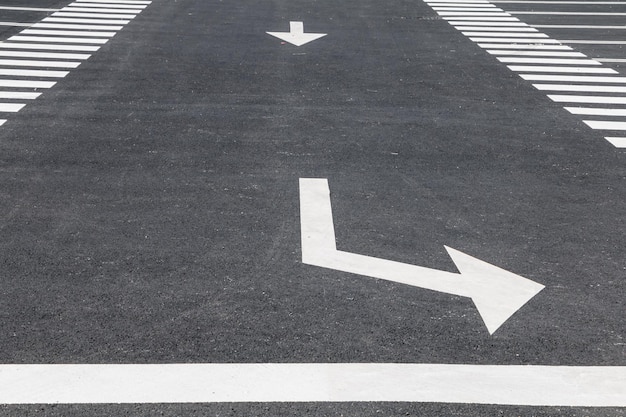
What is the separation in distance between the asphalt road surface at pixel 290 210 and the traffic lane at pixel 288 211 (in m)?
0.03

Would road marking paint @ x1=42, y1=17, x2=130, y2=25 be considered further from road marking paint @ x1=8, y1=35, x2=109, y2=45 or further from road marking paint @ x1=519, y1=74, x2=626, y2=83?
road marking paint @ x1=519, y1=74, x2=626, y2=83

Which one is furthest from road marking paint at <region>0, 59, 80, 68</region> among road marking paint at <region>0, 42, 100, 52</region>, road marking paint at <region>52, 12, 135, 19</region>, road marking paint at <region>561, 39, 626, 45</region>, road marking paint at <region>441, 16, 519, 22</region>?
road marking paint at <region>561, 39, 626, 45</region>

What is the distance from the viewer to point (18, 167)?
30.8 feet

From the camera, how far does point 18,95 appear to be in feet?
40.5

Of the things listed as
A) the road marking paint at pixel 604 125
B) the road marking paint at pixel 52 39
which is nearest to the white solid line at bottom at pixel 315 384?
the road marking paint at pixel 604 125

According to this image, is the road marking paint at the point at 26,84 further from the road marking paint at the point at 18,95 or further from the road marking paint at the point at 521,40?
the road marking paint at the point at 521,40

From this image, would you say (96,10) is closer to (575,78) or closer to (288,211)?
(575,78)

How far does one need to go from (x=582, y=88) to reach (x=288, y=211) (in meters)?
7.51

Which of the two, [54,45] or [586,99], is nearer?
[586,99]

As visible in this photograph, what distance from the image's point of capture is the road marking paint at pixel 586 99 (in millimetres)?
12953

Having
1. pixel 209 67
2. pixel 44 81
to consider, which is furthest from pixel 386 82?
pixel 44 81

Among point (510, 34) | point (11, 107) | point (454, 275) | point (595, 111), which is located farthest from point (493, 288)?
point (510, 34)

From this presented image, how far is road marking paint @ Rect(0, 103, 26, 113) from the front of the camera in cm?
1160

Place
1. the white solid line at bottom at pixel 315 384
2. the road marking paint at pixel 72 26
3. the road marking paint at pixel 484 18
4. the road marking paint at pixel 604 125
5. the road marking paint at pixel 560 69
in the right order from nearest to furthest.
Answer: the white solid line at bottom at pixel 315 384
the road marking paint at pixel 604 125
the road marking paint at pixel 560 69
the road marking paint at pixel 72 26
the road marking paint at pixel 484 18
